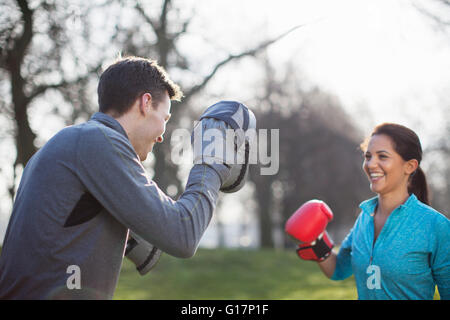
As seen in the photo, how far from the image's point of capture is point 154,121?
6.56ft

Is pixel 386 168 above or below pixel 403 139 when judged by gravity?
below

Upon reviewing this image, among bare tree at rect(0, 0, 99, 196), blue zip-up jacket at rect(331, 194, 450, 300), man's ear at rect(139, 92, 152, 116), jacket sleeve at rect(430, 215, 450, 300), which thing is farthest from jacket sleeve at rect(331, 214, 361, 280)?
bare tree at rect(0, 0, 99, 196)

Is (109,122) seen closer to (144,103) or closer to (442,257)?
(144,103)

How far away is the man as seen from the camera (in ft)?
5.29

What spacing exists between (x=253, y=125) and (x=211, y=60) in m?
8.04

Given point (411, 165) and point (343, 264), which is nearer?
point (411, 165)

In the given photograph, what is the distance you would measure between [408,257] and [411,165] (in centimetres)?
68

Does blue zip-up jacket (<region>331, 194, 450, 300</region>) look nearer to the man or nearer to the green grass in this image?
the man

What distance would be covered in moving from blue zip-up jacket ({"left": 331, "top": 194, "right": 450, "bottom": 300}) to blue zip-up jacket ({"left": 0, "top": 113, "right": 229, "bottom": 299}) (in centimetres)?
152

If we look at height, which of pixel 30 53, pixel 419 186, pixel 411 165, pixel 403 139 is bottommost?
pixel 419 186

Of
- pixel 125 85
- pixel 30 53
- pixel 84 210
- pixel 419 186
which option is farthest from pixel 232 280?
pixel 84 210

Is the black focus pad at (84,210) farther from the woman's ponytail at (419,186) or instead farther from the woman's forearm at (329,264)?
the woman's ponytail at (419,186)
